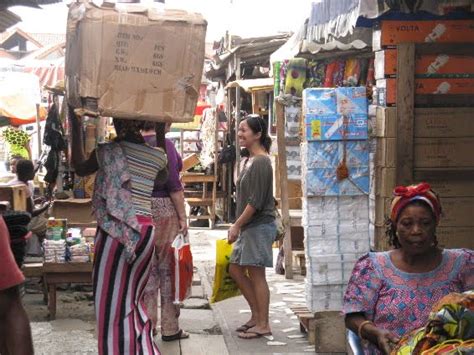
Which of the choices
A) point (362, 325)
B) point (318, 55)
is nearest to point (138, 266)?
point (362, 325)

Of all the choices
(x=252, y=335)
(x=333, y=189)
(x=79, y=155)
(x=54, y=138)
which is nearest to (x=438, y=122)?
(x=333, y=189)

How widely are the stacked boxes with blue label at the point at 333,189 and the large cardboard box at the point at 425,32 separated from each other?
69 cm

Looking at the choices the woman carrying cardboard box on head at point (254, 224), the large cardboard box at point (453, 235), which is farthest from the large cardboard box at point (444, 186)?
the woman carrying cardboard box on head at point (254, 224)

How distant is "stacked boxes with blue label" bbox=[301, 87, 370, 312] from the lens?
6527 millimetres

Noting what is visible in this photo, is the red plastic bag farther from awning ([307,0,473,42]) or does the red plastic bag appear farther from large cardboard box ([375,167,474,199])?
awning ([307,0,473,42])

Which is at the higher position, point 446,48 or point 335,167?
point 446,48

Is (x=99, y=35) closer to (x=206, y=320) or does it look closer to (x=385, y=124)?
(x=385, y=124)

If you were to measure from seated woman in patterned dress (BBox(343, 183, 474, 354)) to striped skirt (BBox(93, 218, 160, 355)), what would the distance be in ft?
5.36

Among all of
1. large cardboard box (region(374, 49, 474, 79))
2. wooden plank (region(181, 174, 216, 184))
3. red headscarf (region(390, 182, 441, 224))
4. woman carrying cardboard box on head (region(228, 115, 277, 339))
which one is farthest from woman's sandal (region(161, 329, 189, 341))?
wooden plank (region(181, 174, 216, 184))

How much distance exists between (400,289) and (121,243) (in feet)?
6.10

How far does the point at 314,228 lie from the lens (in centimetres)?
675

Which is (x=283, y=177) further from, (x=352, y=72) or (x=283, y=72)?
(x=352, y=72)

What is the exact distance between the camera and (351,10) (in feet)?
20.0

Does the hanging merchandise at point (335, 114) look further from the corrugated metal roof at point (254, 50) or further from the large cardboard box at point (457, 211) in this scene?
the corrugated metal roof at point (254, 50)
